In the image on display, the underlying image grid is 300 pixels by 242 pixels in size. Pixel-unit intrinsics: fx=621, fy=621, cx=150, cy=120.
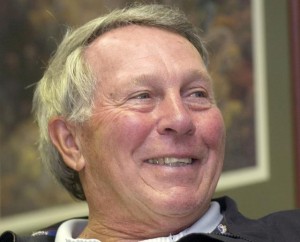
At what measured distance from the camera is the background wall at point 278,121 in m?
2.91

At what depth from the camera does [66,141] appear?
1570mm

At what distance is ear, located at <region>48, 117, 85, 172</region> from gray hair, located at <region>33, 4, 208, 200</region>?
0.02 meters

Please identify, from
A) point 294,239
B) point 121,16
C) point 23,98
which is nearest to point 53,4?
point 23,98

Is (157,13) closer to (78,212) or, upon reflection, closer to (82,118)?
(82,118)

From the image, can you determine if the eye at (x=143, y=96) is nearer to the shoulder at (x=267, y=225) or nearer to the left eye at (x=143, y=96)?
the left eye at (x=143, y=96)

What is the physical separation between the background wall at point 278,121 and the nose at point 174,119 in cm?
154

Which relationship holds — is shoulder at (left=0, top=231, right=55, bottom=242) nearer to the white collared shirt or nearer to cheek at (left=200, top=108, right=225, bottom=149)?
the white collared shirt

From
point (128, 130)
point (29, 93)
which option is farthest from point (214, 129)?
point (29, 93)

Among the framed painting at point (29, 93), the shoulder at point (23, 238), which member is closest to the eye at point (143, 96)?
the shoulder at point (23, 238)

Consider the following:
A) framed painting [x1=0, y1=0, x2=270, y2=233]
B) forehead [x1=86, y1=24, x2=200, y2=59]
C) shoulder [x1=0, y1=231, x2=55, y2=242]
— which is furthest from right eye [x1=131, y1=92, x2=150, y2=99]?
framed painting [x1=0, y1=0, x2=270, y2=233]

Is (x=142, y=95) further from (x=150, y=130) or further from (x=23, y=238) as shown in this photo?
(x=23, y=238)

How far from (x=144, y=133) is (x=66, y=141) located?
28 centimetres

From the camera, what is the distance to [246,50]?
283 centimetres

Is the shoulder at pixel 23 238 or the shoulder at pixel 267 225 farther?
the shoulder at pixel 23 238
